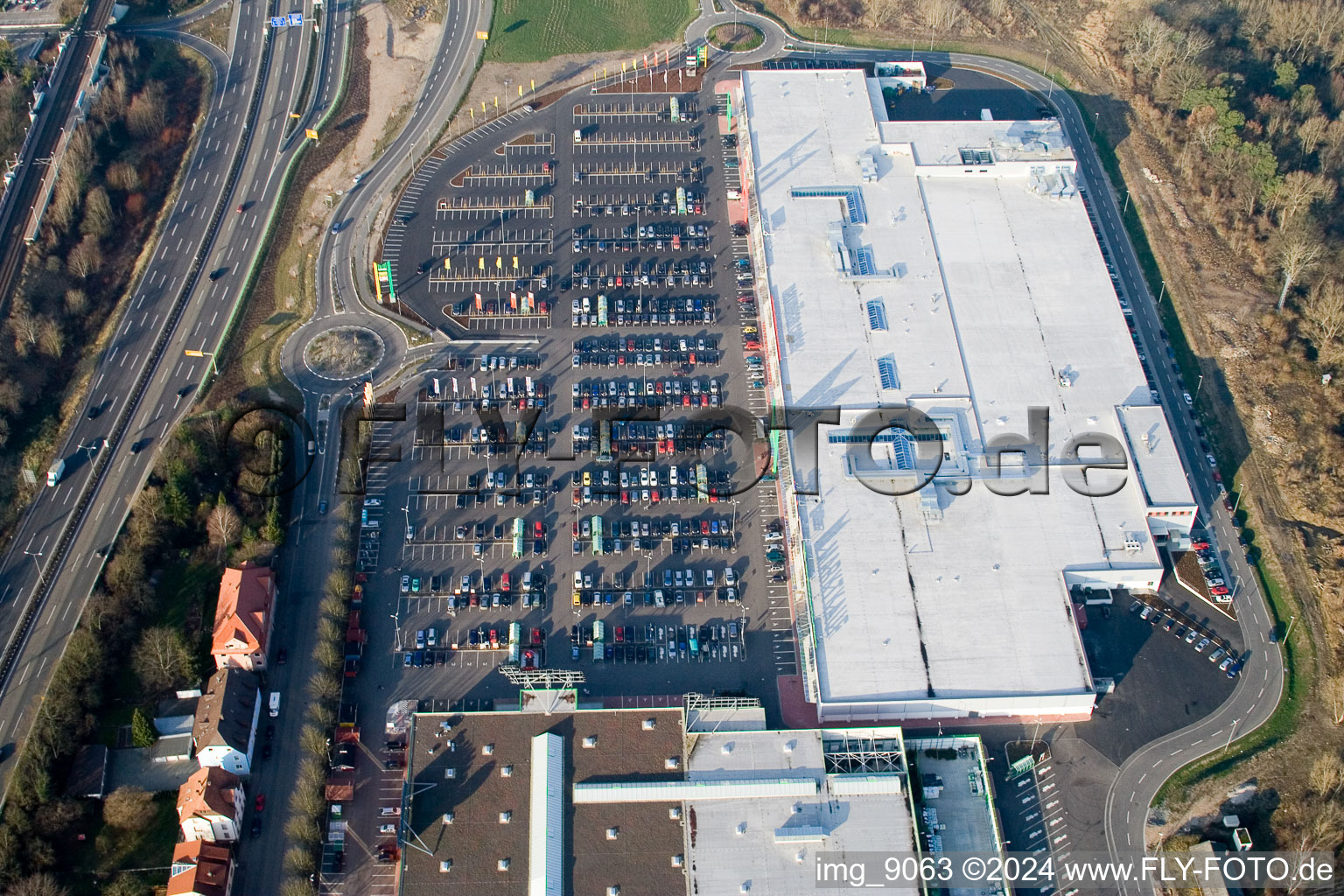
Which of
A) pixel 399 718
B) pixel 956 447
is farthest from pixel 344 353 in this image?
pixel 956 447

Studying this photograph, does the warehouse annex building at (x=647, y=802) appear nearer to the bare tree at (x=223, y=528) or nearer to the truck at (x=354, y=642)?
the truck at (x=354, y=642)

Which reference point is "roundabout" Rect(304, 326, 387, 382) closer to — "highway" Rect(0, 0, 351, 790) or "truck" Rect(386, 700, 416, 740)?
"highway" Rect(0, 0, 351, 790)

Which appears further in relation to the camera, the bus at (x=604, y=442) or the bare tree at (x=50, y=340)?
the bare tree at (x=50, y=340)

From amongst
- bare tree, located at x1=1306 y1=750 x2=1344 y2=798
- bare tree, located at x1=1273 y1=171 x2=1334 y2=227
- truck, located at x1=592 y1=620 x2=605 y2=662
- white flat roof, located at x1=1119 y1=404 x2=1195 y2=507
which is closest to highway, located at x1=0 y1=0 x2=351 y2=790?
truck, located at x1=592 y1=620 x2=605 y2=662

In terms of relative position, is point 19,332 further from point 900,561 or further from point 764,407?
point 900,561

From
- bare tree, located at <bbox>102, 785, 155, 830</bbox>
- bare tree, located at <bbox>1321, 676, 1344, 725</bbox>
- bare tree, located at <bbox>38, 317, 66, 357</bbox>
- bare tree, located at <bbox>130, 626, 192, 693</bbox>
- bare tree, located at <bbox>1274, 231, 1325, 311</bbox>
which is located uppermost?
bare tree, located at <bbox>1274, 231, 1325, 311</bbox>

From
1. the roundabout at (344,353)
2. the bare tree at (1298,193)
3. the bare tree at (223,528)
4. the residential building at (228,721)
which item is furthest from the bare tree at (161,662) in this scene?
the bare tree at (1298,193)
